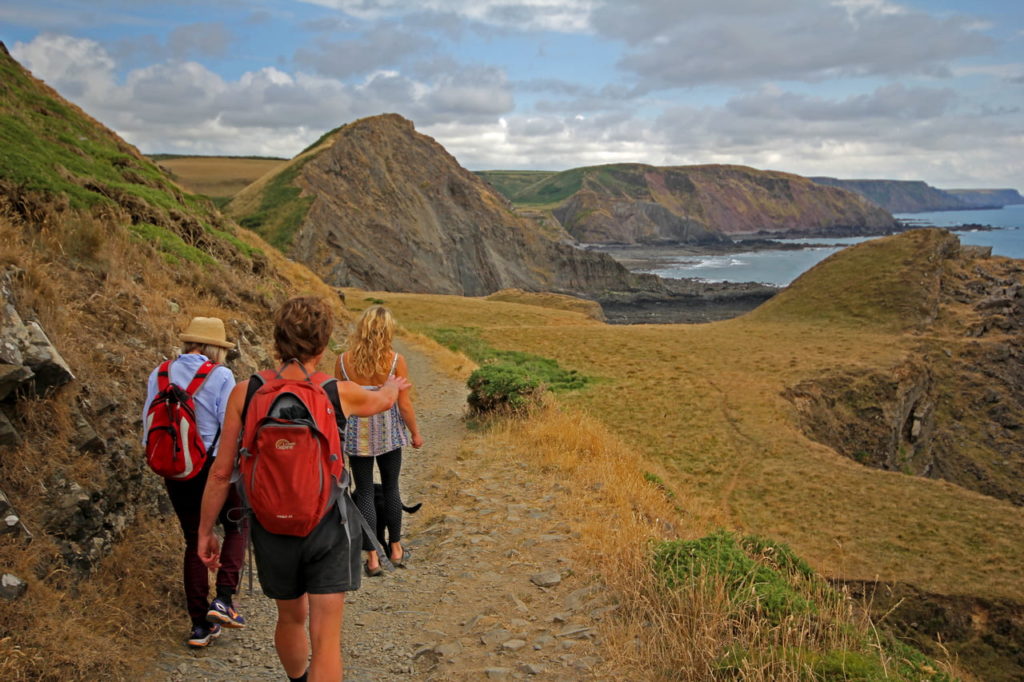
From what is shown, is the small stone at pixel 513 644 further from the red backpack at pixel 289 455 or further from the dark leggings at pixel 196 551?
the red backpack at pixel 289 455

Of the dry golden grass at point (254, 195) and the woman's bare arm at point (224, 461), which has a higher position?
the dry golden grass at point (254, 195)

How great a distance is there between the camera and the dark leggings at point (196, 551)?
4586 mm

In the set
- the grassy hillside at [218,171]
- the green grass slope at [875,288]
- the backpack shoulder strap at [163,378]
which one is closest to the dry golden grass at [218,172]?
the grassy hillside at [218,171]

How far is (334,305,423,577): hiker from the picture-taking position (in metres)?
5.69

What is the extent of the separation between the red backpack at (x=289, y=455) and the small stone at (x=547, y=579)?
3.01 meters

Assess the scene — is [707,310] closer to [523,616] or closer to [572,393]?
[572,393]

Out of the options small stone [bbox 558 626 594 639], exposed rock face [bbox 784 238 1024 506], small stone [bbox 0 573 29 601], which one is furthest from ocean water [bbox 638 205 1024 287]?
small stone [bbox 0 573 29 601]

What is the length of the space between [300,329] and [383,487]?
10.3 ft

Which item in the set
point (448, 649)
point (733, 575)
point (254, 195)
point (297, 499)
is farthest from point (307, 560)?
point (254, 195)

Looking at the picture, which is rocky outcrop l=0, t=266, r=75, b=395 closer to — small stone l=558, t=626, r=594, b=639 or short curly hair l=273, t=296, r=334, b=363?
short curly hair l=273, t=296, r=334, b=363

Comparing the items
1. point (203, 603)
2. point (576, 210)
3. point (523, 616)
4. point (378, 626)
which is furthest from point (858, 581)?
point (576, 210)

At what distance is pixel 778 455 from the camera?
16656 millimetres

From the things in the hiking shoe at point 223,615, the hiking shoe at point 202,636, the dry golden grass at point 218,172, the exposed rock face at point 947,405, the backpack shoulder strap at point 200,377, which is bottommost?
the exposed rock face at point 947,405

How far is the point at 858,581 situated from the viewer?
1133cm
